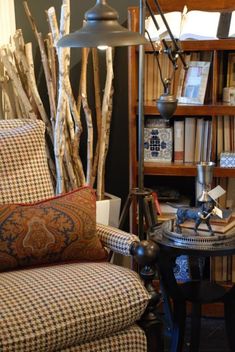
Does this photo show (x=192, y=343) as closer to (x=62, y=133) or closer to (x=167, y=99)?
(x=167, y=99)

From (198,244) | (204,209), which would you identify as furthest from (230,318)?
(204,209)

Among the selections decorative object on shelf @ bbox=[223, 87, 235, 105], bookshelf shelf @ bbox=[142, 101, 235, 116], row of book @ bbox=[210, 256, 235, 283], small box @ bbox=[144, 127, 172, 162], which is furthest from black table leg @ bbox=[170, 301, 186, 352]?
decorative object on shelf @ bbox=[223, 87, 235, 105]

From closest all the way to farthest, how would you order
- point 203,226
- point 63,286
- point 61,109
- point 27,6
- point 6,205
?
point 63,286
point 6,205
point 203,226
point 61,109
point 27,6

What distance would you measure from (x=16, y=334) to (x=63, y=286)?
0.24 meters

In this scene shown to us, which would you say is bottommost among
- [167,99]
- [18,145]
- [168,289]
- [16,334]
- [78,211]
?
[168,289]

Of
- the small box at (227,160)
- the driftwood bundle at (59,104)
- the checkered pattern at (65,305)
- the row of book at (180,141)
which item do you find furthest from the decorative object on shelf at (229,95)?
the checkered pattern at (65,305)

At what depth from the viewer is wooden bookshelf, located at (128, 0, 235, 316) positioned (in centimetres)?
247

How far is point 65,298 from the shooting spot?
1.73 metres

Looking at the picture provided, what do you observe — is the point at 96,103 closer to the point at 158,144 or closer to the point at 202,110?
the point at 158,144

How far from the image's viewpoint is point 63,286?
1773mm

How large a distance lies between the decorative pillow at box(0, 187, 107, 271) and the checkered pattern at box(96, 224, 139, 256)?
43 mm

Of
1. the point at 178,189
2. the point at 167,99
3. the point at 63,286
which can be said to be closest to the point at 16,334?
the point at 63,286

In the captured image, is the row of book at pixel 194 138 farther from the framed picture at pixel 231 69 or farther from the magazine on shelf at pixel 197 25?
the magazine on shelf at pixel 197 25

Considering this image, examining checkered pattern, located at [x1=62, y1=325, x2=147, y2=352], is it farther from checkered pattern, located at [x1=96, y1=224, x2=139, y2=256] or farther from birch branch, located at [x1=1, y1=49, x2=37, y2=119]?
birch branch, located at [x1=1, y1=49, x2=37, y2=119]
